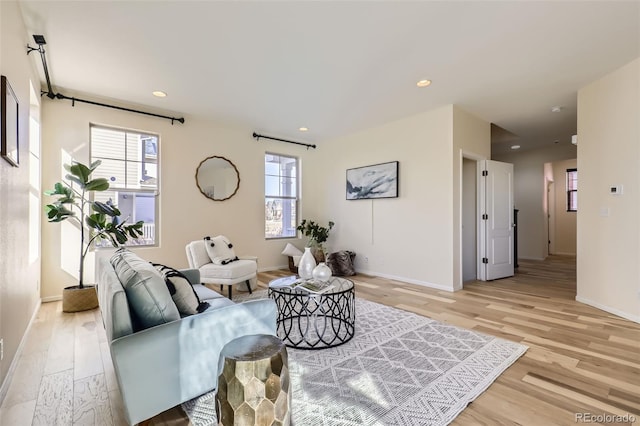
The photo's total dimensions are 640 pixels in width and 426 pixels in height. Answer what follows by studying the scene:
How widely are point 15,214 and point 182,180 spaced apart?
2477 mm

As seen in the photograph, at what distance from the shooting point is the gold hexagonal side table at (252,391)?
85 centimetres

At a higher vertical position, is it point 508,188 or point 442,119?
point 442,119

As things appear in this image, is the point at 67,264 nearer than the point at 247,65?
No

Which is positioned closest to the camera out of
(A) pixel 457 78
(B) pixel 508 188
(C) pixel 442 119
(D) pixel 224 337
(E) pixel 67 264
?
(D) pixel 224 337

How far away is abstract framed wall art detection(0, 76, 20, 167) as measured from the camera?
1770 mm

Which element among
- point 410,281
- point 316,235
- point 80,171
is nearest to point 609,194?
point 410,281

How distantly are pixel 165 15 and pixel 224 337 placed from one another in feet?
8.01

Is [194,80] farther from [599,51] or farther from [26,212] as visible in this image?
[599,51]

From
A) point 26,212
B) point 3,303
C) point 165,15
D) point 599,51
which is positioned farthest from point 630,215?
point 26,212

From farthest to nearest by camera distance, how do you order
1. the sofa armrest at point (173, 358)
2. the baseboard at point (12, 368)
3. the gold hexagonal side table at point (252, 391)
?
the baseboard at point (12, 368)
the sofa armrest at point (173, 358)
the gold hexagonal side table at point (252, 391)

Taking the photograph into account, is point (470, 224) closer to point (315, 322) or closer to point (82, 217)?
point (315, 322)

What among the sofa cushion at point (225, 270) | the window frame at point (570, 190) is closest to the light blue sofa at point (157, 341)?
the sofa cushion at point (225, 270)

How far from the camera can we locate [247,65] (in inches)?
119

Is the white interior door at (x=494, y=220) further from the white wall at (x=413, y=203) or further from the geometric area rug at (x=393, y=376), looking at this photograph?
the geometric area rug at (x=393, y=376)
